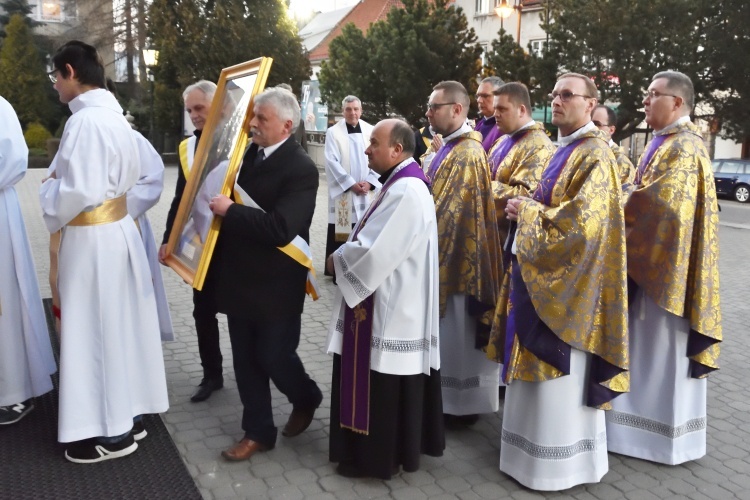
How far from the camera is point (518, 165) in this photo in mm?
4766

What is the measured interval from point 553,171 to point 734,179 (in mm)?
20556

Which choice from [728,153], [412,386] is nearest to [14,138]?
[412,386]

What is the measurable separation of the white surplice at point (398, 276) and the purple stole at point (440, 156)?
1.01 meters

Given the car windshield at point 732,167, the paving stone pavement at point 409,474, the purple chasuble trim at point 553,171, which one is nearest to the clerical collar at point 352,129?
the paving stone pavement at point 409,474

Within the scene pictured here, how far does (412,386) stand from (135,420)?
1.72m

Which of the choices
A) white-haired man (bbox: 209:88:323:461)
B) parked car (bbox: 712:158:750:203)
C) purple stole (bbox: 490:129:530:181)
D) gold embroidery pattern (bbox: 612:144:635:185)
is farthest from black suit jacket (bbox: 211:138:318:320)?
parked car (bbox: 712:158:750:203)

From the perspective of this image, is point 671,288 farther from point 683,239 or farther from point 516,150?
point 516,150

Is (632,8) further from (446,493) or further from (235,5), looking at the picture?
(446,493)

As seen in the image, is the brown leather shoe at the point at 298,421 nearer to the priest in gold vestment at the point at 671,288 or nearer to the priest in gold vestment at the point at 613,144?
the priest in gold vestment at the point at 671,288

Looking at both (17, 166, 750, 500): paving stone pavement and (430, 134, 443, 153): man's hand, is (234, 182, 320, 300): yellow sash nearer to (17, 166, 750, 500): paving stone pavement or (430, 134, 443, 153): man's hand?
(17, 166, 750, 500): paving stone pavement

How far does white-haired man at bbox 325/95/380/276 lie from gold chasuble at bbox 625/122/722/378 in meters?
4.60

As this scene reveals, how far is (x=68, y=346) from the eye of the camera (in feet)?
12.4

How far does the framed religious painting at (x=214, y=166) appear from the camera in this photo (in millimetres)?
3525

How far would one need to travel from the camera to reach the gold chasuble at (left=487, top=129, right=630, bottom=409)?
3.57 m
